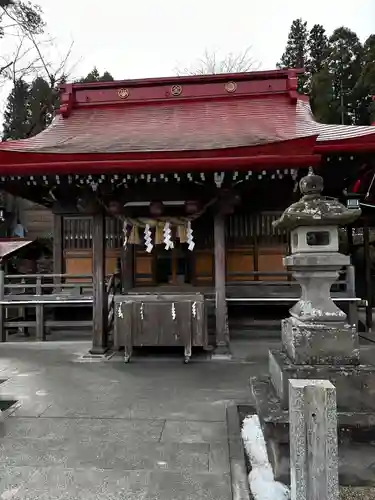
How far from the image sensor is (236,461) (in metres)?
3.21

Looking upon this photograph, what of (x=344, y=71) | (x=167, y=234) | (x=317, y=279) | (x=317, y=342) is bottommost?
(x=317, y=342)

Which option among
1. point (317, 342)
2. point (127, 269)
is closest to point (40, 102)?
point (127, 269)

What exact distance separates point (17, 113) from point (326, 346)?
22.9m

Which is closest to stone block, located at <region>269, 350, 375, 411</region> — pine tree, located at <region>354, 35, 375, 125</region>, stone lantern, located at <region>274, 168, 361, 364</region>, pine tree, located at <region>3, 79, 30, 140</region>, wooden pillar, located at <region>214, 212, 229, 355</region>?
stone lantern, located at <region>274, 168, 361, 364</region>

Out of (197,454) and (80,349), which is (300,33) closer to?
(80,349)

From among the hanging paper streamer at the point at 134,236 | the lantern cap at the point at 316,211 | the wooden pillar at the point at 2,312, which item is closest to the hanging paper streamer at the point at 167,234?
the hanging paper streamer at the point at 134,236

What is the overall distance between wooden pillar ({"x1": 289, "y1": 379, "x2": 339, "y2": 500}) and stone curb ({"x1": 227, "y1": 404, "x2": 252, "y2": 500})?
0.64m

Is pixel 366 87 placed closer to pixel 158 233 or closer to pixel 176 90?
pixel 176 90

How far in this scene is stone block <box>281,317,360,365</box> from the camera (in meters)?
3.28

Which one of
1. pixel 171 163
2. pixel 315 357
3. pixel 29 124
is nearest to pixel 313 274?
pixel 315 357

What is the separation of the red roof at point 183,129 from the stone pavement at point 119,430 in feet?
10.9

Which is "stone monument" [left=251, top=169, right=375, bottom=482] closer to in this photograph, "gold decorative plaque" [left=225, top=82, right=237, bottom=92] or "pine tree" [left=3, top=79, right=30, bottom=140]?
"gold decorative plaque" [left=225, top=82, right=237, bottom=92]

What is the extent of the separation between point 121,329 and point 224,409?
284 centimetres

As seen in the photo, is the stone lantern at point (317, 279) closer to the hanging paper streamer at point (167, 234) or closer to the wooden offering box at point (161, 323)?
the wooden offering box at point (161, 323)
